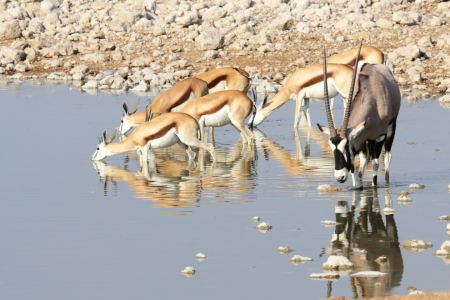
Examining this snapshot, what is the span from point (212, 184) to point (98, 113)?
7.23 metres

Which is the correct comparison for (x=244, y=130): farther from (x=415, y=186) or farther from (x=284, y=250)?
(x=284, y=250)

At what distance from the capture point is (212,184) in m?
8.37

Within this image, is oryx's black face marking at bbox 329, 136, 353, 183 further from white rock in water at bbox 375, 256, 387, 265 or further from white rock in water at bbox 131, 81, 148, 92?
white rock in water at bbox 131, 81, 148, 92

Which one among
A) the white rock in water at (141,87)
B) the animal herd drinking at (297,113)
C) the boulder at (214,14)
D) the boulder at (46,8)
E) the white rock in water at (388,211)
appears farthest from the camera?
the boulder at (46,8)

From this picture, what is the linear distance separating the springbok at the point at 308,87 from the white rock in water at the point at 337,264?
26.1ft

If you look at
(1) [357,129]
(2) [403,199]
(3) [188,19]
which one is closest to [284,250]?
(1) [357,129]

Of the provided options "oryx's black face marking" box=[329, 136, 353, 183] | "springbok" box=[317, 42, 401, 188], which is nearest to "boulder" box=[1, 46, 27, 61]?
"springbok" box=[317, 42, 401, 188]

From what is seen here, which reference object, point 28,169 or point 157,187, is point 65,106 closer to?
point 28,169

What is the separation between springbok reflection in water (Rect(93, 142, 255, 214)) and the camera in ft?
25.1

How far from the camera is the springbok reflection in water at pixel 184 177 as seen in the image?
7.66 meters

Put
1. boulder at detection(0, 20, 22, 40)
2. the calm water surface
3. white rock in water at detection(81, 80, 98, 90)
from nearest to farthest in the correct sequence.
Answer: the calm water surface
white rock in water at detection(81, 80, 98, 90)
boulder at detection(0, 20, 22, 40)

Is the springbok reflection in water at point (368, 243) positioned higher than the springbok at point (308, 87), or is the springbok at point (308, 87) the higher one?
the springbok at point (308, 87)

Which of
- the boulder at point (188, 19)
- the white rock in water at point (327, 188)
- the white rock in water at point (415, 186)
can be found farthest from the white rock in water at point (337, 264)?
the boulder at point (188, 19)

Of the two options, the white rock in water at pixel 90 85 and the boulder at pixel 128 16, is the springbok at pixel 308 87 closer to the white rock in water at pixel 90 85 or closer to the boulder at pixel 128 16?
the white rock in water at pixel 90 85
